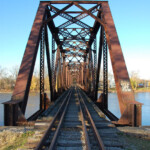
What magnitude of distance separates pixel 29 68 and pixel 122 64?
3.57 meters

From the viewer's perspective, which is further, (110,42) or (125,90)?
(110,42)

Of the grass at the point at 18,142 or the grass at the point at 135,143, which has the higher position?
the grass at the point at 18,142

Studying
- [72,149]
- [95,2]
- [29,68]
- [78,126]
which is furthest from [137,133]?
[95,2]

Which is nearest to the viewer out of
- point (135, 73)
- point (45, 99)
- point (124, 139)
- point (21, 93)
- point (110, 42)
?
point (124, 139)

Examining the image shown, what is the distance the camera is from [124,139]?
4.23 meters

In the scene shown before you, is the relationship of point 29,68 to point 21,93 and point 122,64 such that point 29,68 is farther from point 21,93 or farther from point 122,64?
point 122,64

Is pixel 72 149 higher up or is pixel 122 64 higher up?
pixel 122 64

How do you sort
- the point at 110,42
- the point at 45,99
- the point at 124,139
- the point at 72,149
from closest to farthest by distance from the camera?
the point at 72,149
the point at 124,139
the point at 110,42
the point at 45,99

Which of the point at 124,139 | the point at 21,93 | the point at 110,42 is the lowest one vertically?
the point at 124,139

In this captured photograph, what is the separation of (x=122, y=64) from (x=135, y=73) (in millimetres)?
61320

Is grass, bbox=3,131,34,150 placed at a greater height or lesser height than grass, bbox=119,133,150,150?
greater

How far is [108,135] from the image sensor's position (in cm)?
433

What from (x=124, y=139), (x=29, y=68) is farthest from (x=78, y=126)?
(x=29, y=68)

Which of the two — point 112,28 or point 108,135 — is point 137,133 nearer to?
point 108,135
